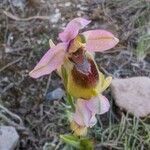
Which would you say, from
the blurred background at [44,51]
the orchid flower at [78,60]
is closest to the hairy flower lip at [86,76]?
the orchid flower at [78,60]

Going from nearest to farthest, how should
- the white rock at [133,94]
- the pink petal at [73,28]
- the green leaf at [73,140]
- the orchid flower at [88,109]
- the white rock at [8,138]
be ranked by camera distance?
the pink petal at [73,28]
the orchid flower at [88,109]
the green leaf at [73,140]
the white rock at [8,138]
the white rock at [133,94]

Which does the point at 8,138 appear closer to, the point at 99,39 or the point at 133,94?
the point at 133,94

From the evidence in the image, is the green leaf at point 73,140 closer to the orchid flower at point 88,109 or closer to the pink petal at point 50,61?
the orchid flower at point 88,109

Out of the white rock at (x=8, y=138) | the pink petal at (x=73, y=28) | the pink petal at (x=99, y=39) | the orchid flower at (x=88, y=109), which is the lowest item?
the white rock at (x=8, y=138)

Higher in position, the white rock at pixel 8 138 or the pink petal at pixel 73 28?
the pink petal at pixel 73 28

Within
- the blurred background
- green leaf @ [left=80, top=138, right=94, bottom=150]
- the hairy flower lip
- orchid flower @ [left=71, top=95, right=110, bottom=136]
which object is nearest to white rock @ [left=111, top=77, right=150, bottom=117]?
the blurred background

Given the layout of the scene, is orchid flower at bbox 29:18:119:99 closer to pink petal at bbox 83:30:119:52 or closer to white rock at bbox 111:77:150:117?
pink petal at bbox 83:30:119:52

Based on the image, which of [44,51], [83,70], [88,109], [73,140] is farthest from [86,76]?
[44,51]
